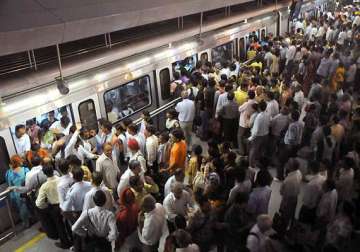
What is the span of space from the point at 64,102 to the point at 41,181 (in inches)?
48.0

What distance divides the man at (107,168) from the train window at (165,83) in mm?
3489

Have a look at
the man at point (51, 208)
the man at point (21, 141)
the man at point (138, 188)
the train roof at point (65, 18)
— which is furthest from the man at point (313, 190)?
the man at point (21, 141)

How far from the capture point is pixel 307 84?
10406 millimetres

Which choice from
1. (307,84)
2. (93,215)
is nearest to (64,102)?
(93,215)

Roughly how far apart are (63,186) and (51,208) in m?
0.60

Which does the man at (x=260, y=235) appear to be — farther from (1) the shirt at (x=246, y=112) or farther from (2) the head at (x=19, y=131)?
(2) the head at (x=19, y=131)

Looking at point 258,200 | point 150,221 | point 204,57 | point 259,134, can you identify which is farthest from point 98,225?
point 204,57

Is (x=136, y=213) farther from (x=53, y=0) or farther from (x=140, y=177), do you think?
(x=53, y=0)

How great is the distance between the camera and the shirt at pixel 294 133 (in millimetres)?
6367

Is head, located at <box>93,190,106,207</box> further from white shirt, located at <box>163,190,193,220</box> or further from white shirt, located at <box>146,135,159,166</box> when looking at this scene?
white shirt, located at <box>146,135,159,166</box>

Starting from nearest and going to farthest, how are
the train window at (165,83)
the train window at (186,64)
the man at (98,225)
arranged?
the man at (98,225) → the train window at (165,83) → the train window at (186,64)

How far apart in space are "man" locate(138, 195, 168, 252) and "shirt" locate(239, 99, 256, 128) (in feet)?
11.4

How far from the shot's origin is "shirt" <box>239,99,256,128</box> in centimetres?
696

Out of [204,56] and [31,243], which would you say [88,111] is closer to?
[31,243]
